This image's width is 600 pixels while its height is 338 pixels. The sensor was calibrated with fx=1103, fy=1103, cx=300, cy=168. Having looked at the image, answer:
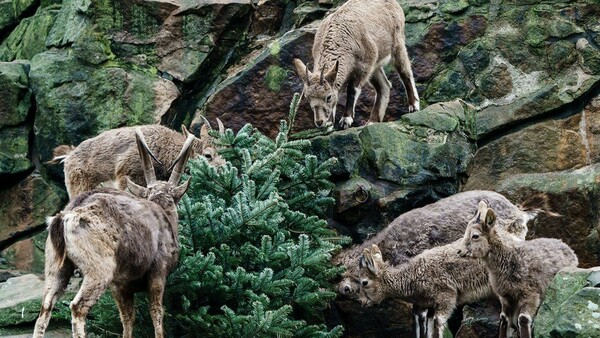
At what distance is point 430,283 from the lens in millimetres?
11219

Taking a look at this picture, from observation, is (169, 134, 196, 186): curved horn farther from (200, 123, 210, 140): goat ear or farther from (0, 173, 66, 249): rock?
(0, 173, 66, 249): rock

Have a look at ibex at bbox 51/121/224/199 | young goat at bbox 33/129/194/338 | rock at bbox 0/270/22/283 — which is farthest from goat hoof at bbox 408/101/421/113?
rock at bbox 0/270/22/283

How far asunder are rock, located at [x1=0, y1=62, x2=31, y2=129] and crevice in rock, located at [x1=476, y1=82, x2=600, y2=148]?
6.40 meters

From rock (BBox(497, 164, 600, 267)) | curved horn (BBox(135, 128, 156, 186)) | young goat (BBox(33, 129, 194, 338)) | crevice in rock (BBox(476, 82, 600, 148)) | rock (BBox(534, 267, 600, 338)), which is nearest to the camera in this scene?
rock (BBox(534, 267, 600, 338))

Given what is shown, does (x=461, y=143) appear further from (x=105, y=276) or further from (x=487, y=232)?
(x=105, y=276)

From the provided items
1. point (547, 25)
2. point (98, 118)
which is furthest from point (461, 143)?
point (98, 118)

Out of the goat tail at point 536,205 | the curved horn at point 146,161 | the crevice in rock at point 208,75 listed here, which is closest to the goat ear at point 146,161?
the curved horn at point 146,161

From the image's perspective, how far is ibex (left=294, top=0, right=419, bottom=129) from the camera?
13.9 meters

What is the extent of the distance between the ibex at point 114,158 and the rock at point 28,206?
1.51 metres

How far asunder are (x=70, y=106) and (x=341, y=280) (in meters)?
5.35

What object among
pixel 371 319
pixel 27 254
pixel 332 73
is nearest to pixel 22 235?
pixel 27 254

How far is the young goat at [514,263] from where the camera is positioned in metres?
10.4

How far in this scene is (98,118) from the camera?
50.0 feet

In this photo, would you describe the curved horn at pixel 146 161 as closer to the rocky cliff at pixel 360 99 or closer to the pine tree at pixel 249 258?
the pine tree at pixel 249 258
